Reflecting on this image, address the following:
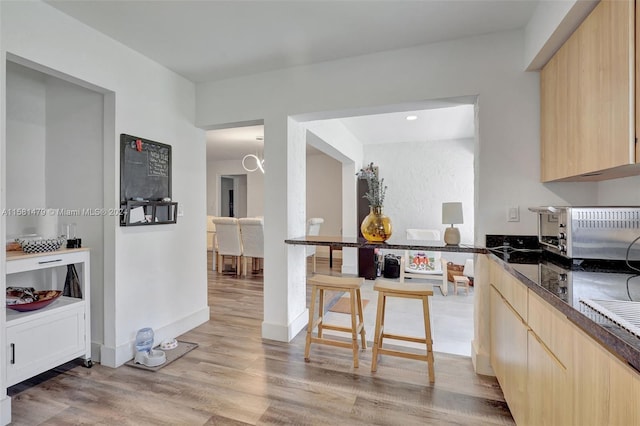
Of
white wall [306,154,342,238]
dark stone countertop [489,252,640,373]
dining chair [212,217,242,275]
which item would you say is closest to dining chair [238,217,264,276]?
dining chair [212,217,242,275]

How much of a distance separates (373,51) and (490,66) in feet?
2.83

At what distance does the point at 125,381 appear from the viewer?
2082 millimetres

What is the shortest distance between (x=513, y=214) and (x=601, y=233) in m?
0.61

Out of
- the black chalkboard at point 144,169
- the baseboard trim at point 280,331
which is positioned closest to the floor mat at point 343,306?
the baseboard trim at point 280,331

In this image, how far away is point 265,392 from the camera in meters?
1.95

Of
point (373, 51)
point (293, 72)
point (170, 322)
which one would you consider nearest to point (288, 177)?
point (293, 72)

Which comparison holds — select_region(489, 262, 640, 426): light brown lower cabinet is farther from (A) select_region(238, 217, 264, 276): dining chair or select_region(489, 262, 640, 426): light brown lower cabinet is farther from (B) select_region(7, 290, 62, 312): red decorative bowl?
(A) select_region(238, 217, 264, 276): dining chair

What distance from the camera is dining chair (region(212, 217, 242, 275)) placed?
511 cm

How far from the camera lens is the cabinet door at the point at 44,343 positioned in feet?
5.89

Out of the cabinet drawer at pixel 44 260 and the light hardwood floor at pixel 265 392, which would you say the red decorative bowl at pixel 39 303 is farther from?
the light hardwood floor at pixel 265 392

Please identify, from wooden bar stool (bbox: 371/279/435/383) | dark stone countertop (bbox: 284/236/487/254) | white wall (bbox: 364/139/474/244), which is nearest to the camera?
wooden bar stool (bbox: 371/279/435/383)

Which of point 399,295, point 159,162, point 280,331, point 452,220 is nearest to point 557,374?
point 399,295

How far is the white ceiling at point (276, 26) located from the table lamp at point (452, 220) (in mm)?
1259

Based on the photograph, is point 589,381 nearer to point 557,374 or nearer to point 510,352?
point 557,374
